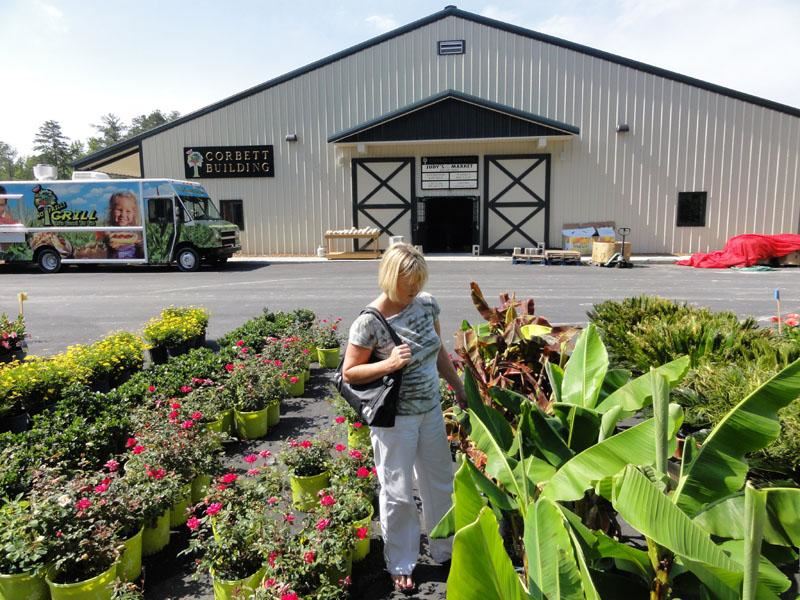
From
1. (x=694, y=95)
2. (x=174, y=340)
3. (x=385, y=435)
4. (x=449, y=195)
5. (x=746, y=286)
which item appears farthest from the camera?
(x=449, y=195)

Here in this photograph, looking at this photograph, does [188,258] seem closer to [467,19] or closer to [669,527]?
[467,19]

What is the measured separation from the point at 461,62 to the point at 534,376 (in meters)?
20.0

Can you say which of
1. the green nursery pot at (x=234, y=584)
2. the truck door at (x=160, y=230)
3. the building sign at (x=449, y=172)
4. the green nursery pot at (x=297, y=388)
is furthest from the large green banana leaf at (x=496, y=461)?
the building sign at (x=449, y=172)

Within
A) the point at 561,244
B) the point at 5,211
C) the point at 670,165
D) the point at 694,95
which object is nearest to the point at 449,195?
the point at 561,244

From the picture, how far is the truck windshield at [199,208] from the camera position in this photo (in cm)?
1837

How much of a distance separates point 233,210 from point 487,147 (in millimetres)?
10898

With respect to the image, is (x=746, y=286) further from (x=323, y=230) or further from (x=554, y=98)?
(x=323, y=230)

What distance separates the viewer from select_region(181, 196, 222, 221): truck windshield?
18.4 metres

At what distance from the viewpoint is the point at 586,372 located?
290 centimetres

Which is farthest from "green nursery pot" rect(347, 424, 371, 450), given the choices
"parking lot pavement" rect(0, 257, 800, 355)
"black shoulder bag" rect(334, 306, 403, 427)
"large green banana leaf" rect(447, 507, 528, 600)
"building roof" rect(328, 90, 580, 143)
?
"building roof" rect(328, 90, 580, 143)

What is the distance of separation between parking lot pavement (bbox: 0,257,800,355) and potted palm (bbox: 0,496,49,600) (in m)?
5.82

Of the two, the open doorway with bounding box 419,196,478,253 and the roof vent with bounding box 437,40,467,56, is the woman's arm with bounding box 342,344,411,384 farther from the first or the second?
the open doorway with bounding box 419,196,478,253

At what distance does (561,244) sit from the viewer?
21703 millimetres

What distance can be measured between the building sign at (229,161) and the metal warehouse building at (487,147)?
0.06m
